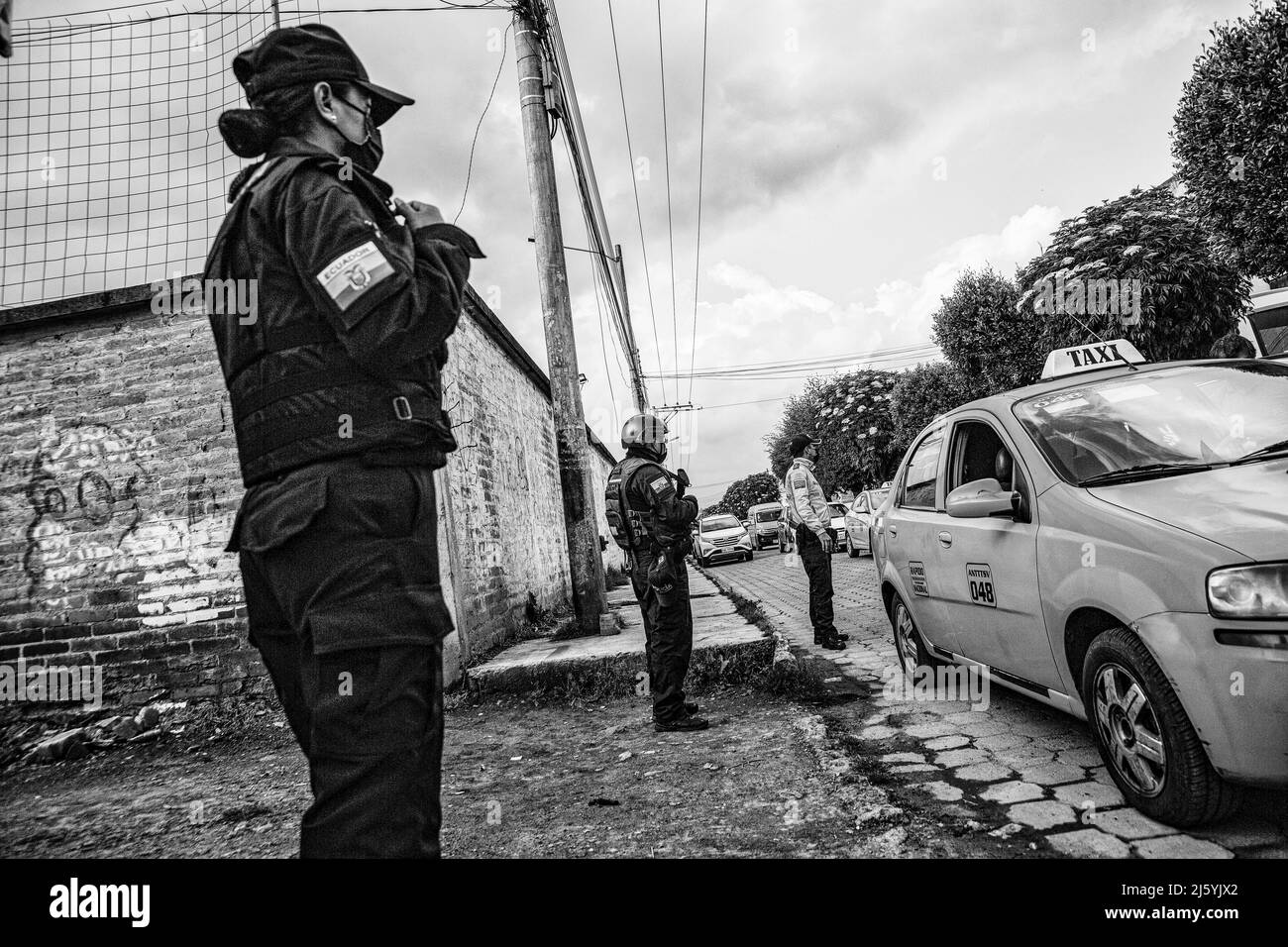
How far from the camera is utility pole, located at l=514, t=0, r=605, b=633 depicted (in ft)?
22.1

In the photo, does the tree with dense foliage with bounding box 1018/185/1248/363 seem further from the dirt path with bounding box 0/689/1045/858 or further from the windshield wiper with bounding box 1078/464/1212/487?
the windshield wiper with bounding box 1078/464/1212/487

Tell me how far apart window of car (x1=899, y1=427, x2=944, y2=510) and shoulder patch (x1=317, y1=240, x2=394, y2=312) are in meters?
3.77

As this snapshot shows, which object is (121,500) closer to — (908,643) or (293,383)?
(293,383)

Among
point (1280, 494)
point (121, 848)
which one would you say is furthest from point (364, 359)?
point (121, 848)

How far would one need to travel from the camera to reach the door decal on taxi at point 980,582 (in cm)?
359

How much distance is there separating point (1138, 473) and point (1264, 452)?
0.40 meters

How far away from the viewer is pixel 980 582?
3709 mm

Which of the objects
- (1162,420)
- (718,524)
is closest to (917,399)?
(718,524)

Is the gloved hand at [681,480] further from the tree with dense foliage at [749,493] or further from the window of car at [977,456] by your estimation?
the tree with dense foliage at [749,493]

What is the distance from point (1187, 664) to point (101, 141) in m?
6.63
